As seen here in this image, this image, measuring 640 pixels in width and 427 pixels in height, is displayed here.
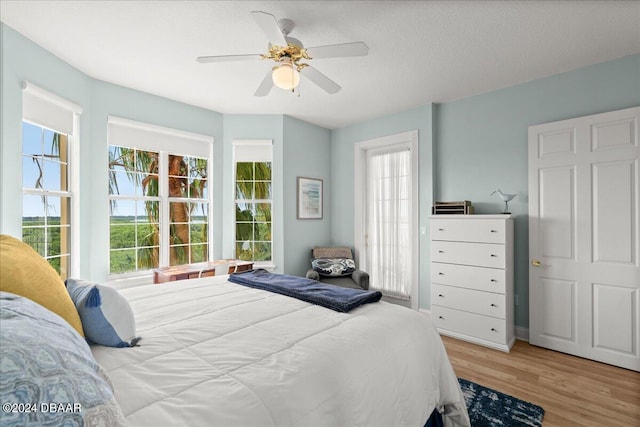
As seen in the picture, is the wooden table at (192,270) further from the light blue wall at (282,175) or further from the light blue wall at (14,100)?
the light blue wall at (14,100)

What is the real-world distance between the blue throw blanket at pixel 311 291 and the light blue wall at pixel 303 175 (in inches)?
73.2

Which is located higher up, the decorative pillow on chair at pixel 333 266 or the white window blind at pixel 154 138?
the white window blind at pixel 154 138

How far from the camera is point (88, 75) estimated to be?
121 inches

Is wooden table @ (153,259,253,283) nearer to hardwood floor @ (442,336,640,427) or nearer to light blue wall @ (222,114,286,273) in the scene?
light blue wall @ (222,114,286,273)

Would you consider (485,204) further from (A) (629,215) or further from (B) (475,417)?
(B) (475,417)

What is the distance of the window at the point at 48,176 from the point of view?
257cm

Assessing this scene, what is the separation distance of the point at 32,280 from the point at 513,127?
4085mm

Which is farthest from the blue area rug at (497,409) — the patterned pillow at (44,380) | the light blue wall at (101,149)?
the light blue wall at (101,149)

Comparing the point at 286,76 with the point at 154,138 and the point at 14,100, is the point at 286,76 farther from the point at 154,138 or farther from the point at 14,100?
the point at 154,138

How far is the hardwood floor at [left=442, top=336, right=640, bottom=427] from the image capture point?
2002 mm

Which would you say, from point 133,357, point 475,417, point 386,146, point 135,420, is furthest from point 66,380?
point 386,146

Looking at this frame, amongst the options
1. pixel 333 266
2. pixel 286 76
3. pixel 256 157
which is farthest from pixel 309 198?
pixel 286 76

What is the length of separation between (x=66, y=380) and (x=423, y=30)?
2.78 m

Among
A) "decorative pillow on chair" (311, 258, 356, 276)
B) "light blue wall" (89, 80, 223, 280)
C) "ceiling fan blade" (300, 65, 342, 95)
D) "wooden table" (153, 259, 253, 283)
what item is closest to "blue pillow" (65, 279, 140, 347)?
"ceiling fan blade" (300, 65, 342, 95)
